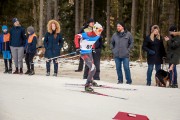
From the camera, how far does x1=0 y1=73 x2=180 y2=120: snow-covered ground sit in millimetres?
5330

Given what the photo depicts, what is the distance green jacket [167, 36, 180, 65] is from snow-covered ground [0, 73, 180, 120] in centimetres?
149

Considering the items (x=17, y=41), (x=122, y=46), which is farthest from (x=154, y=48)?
(x=17, y=41)

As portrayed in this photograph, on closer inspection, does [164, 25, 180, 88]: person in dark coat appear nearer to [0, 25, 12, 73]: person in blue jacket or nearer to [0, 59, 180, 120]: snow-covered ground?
[0, 59, 180, 120]: snow-covered ground

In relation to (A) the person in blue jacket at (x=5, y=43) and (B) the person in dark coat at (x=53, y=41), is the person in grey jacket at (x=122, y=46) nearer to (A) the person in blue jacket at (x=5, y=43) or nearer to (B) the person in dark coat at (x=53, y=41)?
(B) the person in dark coat at (x=53, y=41)

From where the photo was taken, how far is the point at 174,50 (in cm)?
943

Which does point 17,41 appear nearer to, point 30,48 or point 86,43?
point 30,48

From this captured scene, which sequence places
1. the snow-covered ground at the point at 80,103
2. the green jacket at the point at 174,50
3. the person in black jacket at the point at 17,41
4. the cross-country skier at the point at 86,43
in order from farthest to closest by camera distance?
the person in black jacket at the point at 17,41 < the green jacket at the point at 174,50 < the cross-country skier at the point at 86,43 < the snow-covered ground at the point at 80,103

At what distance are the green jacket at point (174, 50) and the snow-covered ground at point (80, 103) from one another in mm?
1492

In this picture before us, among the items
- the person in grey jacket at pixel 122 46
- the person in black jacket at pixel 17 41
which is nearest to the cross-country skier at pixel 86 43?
the person in grey jacket at pixel 122 46

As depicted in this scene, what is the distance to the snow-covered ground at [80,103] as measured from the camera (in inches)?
210

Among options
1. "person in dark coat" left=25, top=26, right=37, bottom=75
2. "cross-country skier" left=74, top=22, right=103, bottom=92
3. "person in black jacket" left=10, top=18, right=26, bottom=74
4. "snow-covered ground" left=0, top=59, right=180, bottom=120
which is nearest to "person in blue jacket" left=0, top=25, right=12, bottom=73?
"person in black jacket" left=10, top=18, right=26, bottom=74

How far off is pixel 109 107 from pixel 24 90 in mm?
2326

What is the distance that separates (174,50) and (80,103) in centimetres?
433

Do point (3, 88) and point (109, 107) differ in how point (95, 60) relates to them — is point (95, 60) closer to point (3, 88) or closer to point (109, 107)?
point (3, 88)
